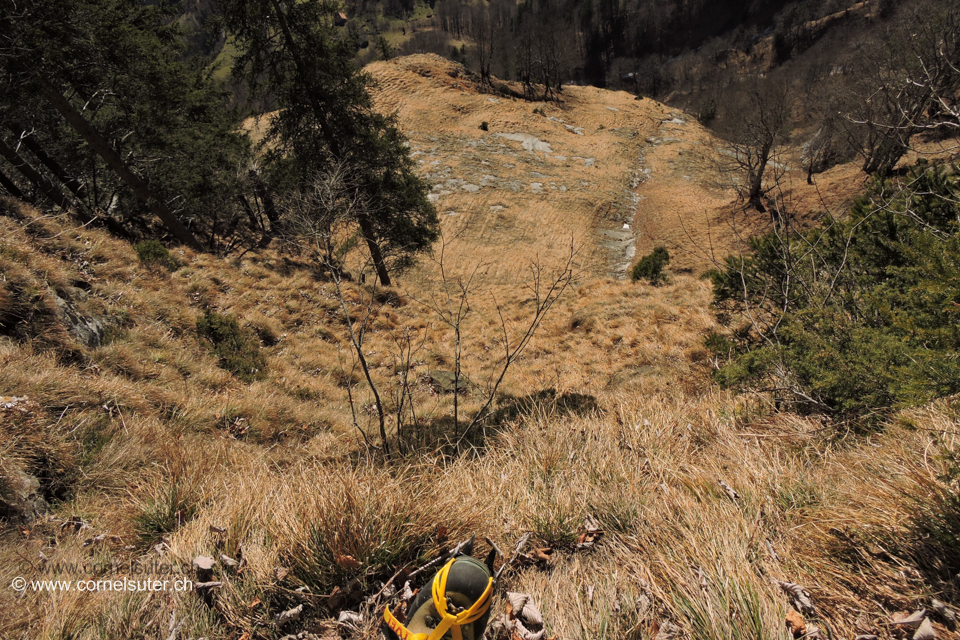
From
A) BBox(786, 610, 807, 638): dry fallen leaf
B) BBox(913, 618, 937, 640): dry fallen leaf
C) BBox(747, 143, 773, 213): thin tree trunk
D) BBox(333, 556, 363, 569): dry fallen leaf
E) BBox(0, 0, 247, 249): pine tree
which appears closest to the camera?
BBox(913, 618, 937, 640): dry fallen leaf

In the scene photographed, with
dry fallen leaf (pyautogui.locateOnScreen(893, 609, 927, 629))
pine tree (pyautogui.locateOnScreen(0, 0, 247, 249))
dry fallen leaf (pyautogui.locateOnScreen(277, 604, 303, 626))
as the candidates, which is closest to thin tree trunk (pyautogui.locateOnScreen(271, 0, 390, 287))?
pine tree (pyautogui.locateOnScreen(0, 0, 247, 249))

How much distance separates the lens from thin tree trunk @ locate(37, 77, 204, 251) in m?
8.93

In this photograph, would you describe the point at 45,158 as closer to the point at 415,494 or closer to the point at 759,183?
the point at 415,494

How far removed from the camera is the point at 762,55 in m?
87.6

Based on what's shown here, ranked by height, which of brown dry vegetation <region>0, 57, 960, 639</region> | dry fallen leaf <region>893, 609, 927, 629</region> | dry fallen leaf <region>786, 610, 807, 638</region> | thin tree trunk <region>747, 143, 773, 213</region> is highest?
dry fallen leaf <region>893, 609, 927, 629</region>

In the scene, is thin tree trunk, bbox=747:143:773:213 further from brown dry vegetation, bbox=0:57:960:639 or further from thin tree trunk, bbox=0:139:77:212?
thin tree trunk, bbox=0:139:77:212

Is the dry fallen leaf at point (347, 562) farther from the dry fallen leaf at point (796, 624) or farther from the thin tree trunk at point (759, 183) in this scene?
the thin tree trunk at point (759, 183)

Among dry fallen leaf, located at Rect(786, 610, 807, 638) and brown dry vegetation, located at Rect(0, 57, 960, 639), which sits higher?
dry fallen leaf, located at Rect(786, 610, 807, 638)

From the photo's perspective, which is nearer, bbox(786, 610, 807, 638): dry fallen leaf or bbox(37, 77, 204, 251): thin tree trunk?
bbox(786, 610, 807, 638): dry fallen leaf

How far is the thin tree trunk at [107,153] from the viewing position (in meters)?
8.93

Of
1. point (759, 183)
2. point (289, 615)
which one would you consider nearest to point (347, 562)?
point (289, 615)

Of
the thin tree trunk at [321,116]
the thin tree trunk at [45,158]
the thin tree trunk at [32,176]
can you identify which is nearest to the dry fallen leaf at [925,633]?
the thin tree trunk at [321,116]

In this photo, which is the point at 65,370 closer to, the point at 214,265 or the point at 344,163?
the point at 214,265

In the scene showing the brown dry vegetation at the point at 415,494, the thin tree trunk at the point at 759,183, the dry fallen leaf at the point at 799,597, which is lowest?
the thin tree trunk at the point at 759,183
